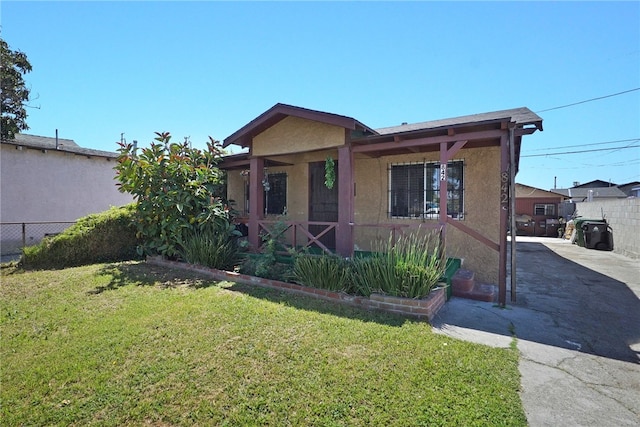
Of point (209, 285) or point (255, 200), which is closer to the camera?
point (209, 285)

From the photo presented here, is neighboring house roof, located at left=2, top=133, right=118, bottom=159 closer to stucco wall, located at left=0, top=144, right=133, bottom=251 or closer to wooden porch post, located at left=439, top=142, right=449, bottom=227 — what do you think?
stucco wall, located at left=0, top=144, right=133, bottom=251

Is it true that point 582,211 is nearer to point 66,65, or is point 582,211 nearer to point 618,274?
point 618,274

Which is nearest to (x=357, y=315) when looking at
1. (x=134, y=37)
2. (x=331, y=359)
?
(x=331, y=359)

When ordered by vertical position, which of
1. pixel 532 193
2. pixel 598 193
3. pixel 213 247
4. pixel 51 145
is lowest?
pixel 213 247

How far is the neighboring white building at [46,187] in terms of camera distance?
34.8 feet

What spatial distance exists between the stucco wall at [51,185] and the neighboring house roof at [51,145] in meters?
0.21

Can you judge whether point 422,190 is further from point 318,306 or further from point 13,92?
point 13,92

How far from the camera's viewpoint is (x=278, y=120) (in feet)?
24.8

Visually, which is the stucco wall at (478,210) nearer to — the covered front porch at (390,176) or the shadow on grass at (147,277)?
the covered front porch at (390,176)

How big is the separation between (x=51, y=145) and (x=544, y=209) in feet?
108

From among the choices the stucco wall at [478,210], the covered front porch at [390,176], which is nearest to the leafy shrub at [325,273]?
the covered front porch at [390,176]

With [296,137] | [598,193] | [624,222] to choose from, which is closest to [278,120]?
[296,137]

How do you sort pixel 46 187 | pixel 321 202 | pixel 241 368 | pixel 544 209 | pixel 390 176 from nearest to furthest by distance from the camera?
pixel 241 368 → pixel 390 176 → pixel 321 202 → pixel 46 187 → pixel 544 209

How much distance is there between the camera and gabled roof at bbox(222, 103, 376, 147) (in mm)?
6211
